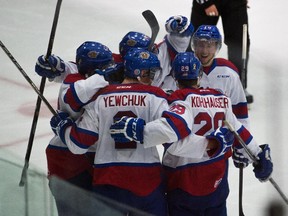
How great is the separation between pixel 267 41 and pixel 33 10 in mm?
1668

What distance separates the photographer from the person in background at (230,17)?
4617 mm

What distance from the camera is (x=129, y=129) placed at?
2.49 m

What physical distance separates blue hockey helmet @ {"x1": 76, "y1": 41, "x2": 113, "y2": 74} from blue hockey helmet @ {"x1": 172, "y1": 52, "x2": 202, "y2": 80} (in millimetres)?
260

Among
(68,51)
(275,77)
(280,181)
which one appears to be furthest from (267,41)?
(280,181)

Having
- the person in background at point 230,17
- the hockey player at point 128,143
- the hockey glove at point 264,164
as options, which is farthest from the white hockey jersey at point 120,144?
the person in background at point 230,17

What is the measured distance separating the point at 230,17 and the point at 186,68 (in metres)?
2.10

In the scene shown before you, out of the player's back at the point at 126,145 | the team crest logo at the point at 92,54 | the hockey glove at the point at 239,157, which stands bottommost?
the hockey glove at the point at 239,157

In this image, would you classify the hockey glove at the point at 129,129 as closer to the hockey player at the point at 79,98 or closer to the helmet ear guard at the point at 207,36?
the hockey player at the point at 79,98

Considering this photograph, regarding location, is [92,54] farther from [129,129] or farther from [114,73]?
[129,129]

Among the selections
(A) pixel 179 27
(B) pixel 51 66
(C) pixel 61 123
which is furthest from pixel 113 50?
(C) pixel 61 123

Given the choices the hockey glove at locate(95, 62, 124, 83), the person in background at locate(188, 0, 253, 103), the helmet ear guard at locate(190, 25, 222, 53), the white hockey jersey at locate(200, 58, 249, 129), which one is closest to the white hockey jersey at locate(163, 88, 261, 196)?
the hockey glove at locate(95, 62, 124, 83)

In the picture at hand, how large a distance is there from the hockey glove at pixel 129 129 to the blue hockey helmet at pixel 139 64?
0.61ft

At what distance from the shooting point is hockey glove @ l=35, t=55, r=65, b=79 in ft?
10.3

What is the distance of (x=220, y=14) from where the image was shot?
476cm
